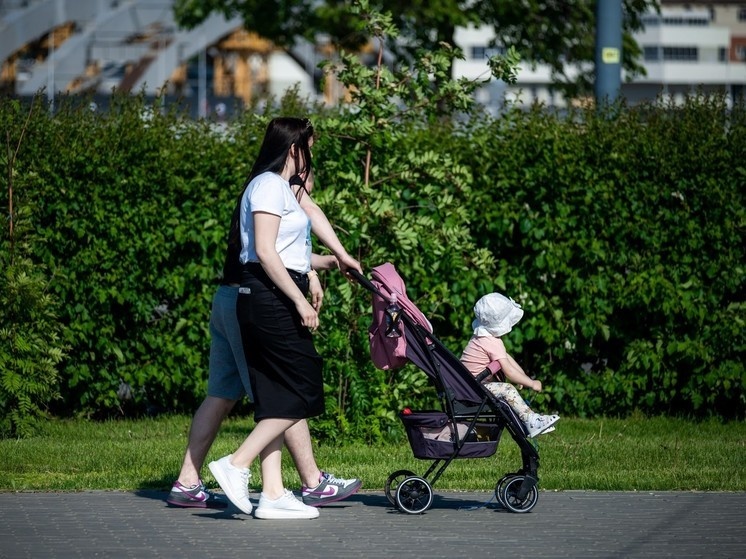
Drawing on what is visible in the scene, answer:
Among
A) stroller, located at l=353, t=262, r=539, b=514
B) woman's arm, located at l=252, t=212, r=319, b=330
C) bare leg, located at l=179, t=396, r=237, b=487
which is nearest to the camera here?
woman's arm, located at l=252, t=212, r=319, b=330

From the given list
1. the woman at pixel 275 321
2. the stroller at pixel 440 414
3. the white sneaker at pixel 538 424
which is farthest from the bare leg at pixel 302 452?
the white sneaker at pixel 538 424

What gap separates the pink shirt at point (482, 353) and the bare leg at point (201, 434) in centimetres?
133

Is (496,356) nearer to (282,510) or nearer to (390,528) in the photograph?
(390,528)

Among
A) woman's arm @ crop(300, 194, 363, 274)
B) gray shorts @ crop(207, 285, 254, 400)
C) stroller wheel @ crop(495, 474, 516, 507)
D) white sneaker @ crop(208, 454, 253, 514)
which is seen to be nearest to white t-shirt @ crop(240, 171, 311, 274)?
woman's arm @ crop(300, 194, 363, 274)

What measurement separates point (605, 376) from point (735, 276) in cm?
128

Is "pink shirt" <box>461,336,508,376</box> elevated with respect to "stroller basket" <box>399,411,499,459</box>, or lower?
elevated

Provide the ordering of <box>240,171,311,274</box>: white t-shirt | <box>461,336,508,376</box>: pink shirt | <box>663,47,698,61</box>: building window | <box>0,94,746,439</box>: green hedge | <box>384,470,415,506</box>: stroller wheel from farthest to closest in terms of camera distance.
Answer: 1. <box>663,47,698,61</box>: building window
2. <box>0,94,746,439</box>: green hedge
3. <box>461,336,508,376</box>: pink shirt
4. <box>384,470,415,506</box>: stroller wheel
5. <box>240,171,311,274</box>: white t-shirt

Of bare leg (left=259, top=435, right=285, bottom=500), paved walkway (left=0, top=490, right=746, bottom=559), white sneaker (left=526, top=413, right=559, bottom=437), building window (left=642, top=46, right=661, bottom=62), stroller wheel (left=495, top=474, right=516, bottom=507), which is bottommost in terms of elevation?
paved walkway (left=0, top=490, right=746, bottom=559)

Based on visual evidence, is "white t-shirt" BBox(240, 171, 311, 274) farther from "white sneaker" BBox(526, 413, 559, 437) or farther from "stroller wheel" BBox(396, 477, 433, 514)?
"white sneaker" BBox(526, 413, 559, 437)

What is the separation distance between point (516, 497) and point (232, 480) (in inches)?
59.0

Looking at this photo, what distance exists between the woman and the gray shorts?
17 centimetres

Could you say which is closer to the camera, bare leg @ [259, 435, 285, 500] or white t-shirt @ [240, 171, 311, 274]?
white t-shirt @ [240, 171, 311, 274]

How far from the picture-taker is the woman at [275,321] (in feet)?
21.1

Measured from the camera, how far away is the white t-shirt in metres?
6.41
